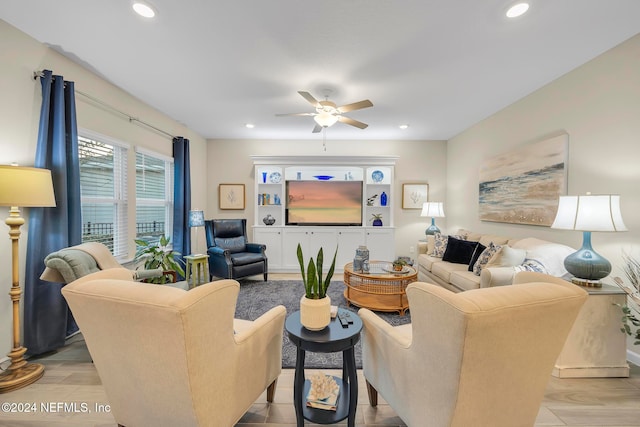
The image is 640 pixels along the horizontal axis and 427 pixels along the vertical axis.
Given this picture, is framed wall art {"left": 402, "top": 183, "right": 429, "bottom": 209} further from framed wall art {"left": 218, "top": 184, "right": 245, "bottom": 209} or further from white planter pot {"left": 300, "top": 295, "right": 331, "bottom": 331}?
white planter pot {"left": 300, "top": 295, "right": 331, "bottom": 331}

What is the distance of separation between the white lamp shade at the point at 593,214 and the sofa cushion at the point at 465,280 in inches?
36.9

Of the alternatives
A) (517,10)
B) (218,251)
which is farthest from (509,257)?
(218,251)

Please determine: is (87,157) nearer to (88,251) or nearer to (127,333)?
(88,251)

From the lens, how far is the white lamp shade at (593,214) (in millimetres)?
1918

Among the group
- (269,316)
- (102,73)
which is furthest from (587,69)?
(102,73)

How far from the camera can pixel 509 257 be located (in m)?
2.63

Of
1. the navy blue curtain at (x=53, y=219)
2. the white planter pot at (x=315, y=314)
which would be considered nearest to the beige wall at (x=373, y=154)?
the navy blue curtain at (x=53, y=219)

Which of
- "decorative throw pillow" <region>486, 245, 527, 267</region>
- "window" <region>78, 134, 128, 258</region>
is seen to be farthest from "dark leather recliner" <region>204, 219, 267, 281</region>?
"decorative throw pillow" <region>486, 245, 527, 267</region>

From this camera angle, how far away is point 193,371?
107 centimetres

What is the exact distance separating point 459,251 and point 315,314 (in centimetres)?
289

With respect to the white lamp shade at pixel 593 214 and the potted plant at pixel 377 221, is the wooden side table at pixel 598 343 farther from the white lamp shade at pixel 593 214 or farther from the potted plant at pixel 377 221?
the potted plant at pixel 377 221

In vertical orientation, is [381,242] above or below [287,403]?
above

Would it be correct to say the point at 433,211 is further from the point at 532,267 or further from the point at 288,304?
the point at 288,304

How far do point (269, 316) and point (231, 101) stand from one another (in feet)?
9.41
